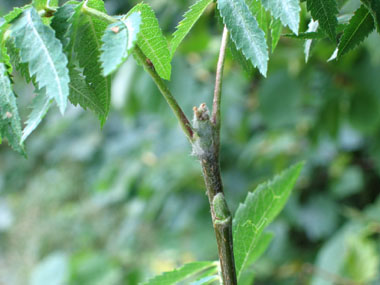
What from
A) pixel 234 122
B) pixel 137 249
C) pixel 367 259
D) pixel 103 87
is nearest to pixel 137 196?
pixel 234 122

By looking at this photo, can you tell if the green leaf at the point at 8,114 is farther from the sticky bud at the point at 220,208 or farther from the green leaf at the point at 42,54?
the sticky bud at the point at 220,208

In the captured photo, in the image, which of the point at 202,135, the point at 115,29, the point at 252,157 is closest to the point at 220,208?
the point at 202,135

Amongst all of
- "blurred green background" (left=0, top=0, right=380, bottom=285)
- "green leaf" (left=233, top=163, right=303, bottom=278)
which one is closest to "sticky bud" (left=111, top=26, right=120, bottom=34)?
"green leaf" (left=233, top=163, right=303, bottom=278)

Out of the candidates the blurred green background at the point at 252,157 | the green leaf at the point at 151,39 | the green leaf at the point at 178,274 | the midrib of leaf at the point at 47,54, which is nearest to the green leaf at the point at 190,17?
the green leaf at the point at 151,39

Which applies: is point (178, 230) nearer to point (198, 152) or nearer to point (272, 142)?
point (272, 142)

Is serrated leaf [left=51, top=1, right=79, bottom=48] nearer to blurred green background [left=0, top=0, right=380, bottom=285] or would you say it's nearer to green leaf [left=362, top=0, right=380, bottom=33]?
green leaf [left=362, top=0, right=380, bottom=33]

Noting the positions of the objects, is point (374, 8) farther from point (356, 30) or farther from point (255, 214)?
point (255, 214)
